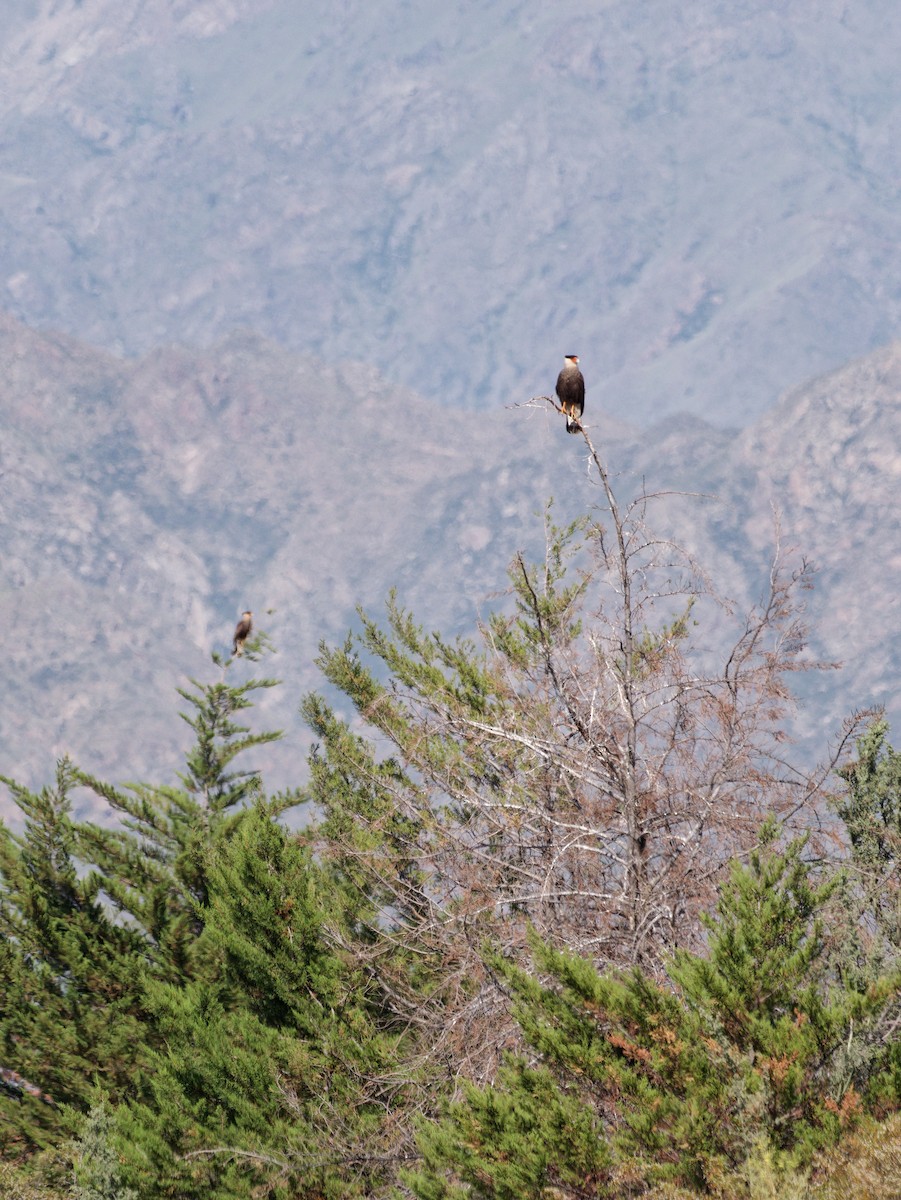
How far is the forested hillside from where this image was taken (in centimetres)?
1386

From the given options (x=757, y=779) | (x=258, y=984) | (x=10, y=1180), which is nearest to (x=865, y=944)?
(x=757, y=779)

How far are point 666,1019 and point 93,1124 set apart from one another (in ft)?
36.3

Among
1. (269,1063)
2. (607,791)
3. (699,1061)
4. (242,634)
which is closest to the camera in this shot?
(699,1061)

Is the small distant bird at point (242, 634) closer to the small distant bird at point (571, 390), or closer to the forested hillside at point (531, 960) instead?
the forested hillside at point (531, 960)

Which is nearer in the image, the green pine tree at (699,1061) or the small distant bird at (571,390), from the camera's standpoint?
the green pine tree at (699,1061)

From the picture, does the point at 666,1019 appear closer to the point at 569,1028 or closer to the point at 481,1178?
the point at 569,1028

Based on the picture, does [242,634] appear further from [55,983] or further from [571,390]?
[571,390]

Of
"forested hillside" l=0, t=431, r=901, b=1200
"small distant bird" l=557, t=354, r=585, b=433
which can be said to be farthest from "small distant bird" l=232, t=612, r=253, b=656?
"small distant bird" l=557, t=354, r=585, b=433

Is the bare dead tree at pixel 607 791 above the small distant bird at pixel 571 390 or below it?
below

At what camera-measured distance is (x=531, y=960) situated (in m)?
16.5

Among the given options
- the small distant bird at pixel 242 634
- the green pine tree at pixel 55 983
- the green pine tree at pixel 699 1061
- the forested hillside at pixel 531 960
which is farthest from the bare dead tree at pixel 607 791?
the small distant bird at pixel 242 634

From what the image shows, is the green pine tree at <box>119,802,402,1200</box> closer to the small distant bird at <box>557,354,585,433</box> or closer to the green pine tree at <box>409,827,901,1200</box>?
the green pine tree at <box>409,827,901,1200</box>

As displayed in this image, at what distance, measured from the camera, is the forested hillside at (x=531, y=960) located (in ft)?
45.5

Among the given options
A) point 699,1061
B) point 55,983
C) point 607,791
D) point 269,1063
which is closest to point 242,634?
point 55,983
